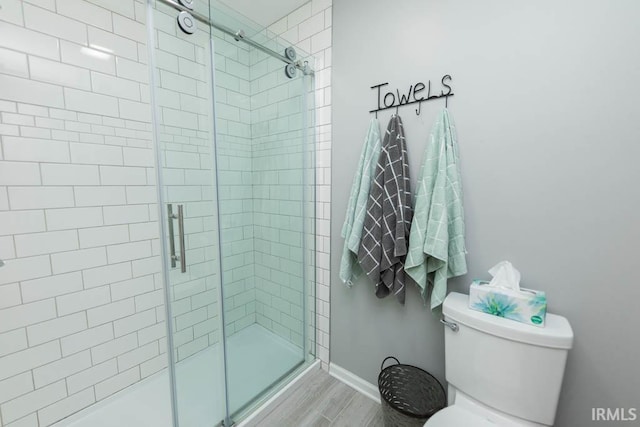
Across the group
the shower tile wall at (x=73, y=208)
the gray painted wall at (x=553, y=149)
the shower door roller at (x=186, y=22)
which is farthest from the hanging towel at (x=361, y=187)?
the shower tile wall at (x=73, y=208)

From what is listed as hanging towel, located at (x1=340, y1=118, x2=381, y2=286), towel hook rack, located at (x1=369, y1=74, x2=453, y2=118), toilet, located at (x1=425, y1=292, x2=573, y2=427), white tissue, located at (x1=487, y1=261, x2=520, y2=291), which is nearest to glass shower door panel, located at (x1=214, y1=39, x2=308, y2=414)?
hanging towel, located at (x1=340, y1=118, x2=381, y2=286)

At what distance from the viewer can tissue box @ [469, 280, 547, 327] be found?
0.91 metres

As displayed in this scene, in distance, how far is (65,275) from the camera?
1377mm

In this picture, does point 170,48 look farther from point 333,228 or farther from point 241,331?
point 241,331

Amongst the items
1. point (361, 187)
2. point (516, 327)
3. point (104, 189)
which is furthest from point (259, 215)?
point (516, 327)

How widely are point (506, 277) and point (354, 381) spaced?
116cm

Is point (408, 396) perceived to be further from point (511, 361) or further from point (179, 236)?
point (179, 236)

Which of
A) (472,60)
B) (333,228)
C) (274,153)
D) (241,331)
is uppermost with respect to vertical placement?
(472,60)

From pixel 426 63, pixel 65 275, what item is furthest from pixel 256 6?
pixel 65 275

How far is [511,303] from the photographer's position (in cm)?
94

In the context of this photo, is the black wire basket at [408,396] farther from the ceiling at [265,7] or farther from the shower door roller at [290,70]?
the ceiling at [265,7]

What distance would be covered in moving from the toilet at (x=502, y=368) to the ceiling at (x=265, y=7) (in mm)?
1985

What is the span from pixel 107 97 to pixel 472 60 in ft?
6.26

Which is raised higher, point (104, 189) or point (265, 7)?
point (265, 7)
